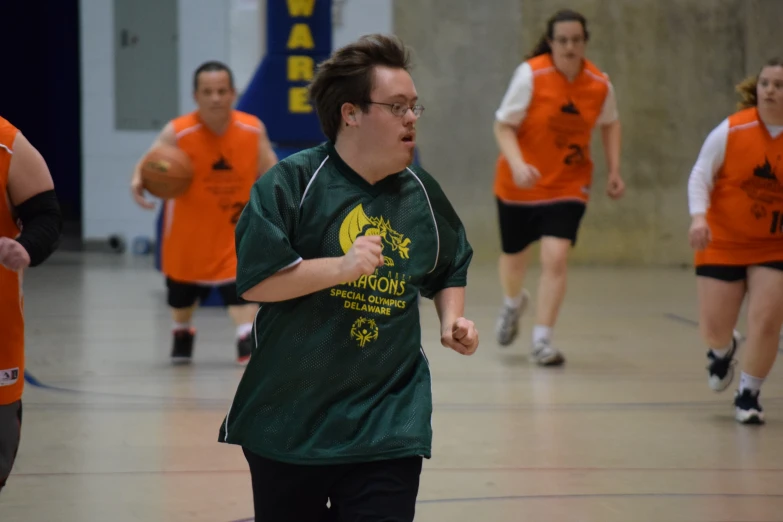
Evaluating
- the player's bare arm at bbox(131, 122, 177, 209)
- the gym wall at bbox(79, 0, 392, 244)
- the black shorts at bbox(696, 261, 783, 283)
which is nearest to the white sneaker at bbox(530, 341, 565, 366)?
the black shorts at bbox(696, 261, 783, 283)

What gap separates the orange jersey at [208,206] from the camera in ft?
21.8

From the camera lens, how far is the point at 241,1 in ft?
44.1

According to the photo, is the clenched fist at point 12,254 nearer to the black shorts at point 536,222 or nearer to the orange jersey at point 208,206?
the orange jersey at point 208,206

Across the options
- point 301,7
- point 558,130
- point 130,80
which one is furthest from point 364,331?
point 130,80

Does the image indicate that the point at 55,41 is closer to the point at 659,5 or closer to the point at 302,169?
the point at 659,5

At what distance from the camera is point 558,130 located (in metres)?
6.85

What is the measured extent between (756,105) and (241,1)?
30.0 ft

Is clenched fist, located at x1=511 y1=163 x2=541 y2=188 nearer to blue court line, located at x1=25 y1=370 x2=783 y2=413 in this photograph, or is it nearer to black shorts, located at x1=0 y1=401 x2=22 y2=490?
blue court line, located at x1=25 y1=370 x2=783 y2=413

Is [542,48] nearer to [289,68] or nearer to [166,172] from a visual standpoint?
[166,172]

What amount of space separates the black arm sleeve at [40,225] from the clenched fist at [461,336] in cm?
116

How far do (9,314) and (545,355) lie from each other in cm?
403

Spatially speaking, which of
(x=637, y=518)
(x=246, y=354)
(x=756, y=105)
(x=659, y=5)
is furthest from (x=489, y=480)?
(x=659, y=5)

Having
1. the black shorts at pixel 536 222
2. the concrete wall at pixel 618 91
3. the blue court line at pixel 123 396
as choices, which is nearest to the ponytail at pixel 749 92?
the black shorts at pixel 536 222

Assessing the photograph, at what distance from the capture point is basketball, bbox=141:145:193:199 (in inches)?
255
